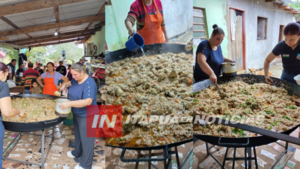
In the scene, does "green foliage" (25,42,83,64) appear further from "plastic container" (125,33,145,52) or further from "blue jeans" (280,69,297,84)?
"blue jeans" (280,69,297,84)

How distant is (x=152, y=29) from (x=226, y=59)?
603 mm

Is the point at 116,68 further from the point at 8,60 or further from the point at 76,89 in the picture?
the point at 8,60

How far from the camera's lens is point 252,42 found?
52.6 inches

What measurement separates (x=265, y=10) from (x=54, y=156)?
252 centimetres

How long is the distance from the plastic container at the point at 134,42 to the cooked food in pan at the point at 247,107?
0.62 m

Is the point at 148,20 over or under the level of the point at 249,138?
over

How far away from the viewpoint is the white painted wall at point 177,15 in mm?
1408

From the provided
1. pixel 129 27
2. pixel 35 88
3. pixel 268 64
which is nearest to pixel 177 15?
pixel 129 27

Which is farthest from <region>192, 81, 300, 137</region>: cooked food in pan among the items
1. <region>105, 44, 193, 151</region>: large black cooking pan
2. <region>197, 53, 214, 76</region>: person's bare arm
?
<region>105, 44, 193, 151</region>: large black cooking pan

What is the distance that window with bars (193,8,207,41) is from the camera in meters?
1.35

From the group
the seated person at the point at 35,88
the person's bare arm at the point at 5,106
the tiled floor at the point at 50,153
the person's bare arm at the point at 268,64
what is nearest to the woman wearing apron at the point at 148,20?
the person's bare arm at the point at 268,64

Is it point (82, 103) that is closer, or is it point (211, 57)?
point (211, 57)

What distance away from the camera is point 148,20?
1.38 metres

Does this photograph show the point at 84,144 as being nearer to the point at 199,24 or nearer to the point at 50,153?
the point at 50,153
